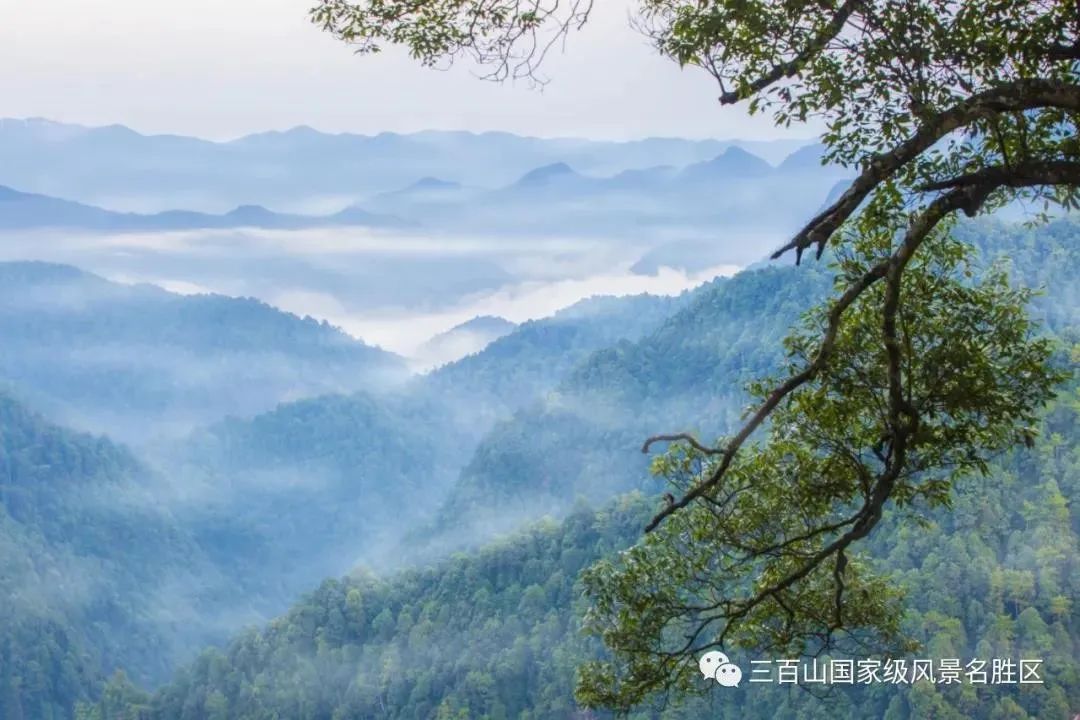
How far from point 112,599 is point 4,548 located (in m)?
9.77

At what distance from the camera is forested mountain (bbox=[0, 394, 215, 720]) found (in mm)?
86812

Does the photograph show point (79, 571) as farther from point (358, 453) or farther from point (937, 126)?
point (937, 126)

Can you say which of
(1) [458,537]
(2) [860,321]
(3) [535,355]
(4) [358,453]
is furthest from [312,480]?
(2) [860,321]

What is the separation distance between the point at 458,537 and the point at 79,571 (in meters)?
38.3

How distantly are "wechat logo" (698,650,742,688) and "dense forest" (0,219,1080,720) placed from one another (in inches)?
53.9

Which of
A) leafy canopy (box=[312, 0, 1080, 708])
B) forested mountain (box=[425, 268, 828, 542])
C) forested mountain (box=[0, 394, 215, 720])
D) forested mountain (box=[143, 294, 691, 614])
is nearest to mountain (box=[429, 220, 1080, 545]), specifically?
forested mountain (box=[425, 268, 828, 542])

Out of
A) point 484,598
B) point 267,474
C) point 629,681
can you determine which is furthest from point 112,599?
point 629,681

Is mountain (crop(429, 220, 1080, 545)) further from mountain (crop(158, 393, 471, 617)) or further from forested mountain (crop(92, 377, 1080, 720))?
mountain (crop(158, 393, 471, 617))

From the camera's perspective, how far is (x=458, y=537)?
9112cm

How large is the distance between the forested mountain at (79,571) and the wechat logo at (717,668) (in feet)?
271

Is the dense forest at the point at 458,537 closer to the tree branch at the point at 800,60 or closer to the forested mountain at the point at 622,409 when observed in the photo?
the forested mountain at the point at 622,409

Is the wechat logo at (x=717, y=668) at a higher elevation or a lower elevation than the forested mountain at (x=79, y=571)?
higher

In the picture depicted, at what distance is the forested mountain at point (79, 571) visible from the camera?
285 ft

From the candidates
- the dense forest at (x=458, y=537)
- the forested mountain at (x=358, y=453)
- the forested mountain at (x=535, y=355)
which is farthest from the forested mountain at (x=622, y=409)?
the forested mountain at (x=535, y=355)
